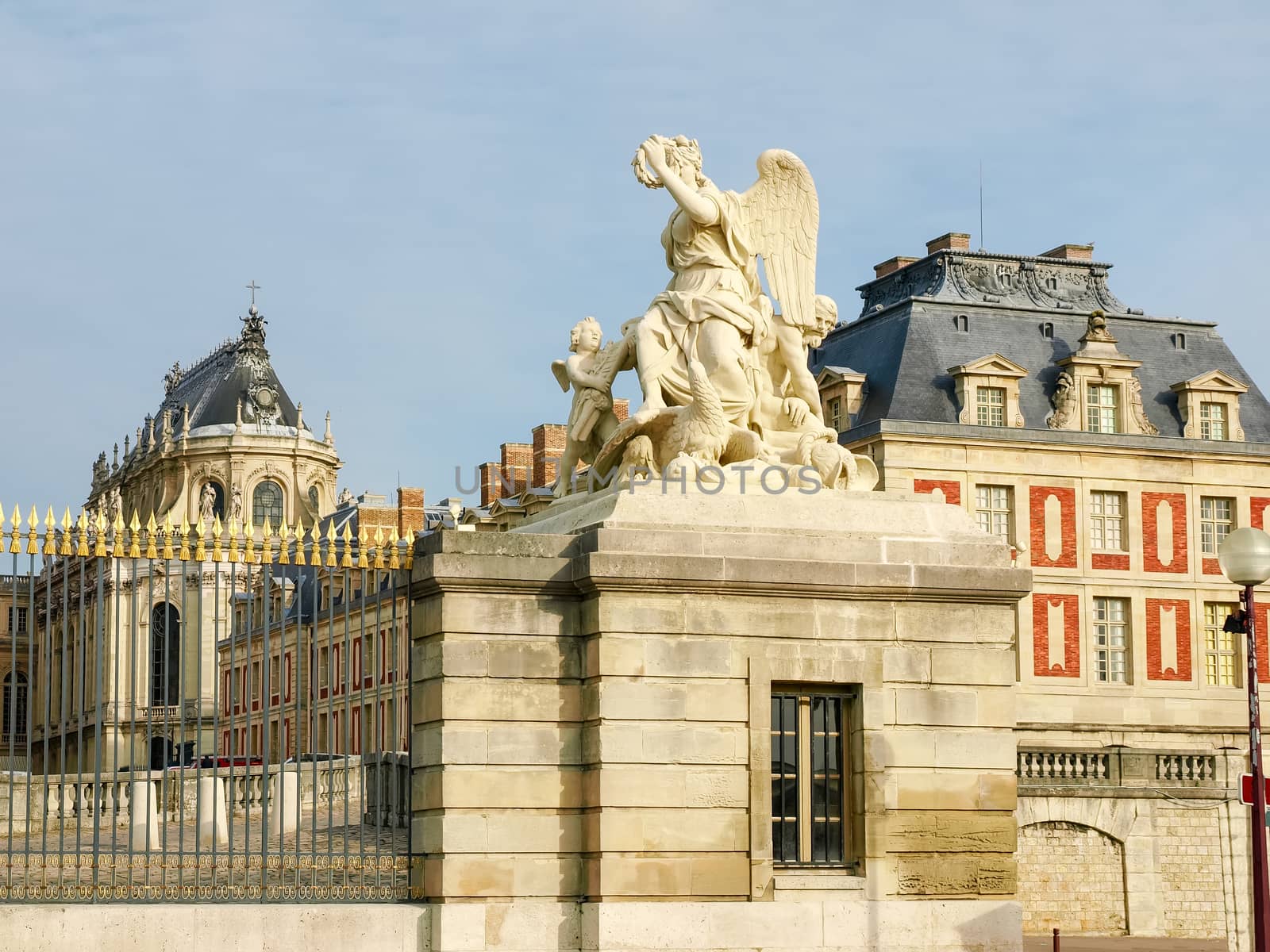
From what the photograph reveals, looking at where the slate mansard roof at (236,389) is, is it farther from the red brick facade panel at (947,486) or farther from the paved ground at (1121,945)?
the paved ground at (1121,945)

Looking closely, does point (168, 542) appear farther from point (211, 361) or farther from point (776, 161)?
point (211, 361)

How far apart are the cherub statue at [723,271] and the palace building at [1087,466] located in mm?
25568

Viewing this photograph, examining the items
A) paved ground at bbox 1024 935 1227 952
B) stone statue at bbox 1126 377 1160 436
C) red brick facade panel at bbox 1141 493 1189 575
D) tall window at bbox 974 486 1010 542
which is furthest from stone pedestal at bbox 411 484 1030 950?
stone statue at bbox 1126 377 1160 436

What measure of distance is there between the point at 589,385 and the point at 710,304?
51.5 inches

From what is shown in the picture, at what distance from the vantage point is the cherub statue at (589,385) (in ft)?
60.3

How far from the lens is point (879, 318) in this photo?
160 feet

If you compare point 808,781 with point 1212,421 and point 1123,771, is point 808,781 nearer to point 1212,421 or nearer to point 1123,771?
point 1123,771

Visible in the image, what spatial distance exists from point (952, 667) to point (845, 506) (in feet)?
5.09

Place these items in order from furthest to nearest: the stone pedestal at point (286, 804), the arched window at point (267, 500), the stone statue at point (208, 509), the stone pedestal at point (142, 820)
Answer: the arched window at point (267, 500) → the stone pedestal at point (286, 804) → the stone statue at point (208, 509) → the stone pedestal at point (142, 820)

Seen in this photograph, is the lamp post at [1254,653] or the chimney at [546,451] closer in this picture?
the lamp post at [1254,653]

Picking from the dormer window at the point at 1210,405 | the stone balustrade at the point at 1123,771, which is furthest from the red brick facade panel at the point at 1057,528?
the stone balustrade at the point at 1123,771

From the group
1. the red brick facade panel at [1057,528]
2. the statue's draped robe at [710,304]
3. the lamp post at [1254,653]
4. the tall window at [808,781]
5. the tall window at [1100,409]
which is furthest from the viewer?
the tall window at [1100,409]

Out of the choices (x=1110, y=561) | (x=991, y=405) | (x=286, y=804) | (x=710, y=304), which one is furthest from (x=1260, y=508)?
(x=710, y=304)

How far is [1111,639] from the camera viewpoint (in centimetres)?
4612
